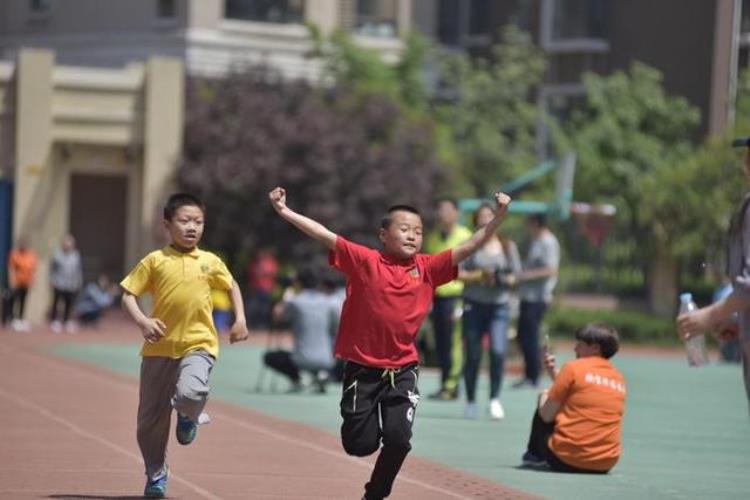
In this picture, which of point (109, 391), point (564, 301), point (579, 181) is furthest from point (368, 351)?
point (579, 181)

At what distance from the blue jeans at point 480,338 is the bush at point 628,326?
735 inches

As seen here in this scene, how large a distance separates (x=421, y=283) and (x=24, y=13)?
129 feet

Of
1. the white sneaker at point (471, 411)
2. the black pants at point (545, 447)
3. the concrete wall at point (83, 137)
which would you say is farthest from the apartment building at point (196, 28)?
the black pants at point (545, 447)

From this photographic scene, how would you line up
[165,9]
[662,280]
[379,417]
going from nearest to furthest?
[379,417] → [662,280] → [165,9]

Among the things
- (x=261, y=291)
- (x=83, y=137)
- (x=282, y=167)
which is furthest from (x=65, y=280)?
(x=282, y=167)

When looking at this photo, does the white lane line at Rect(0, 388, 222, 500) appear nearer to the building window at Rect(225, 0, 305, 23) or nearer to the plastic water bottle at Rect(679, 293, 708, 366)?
the plastic water bottle at Rect(679, 293, 708, 366)

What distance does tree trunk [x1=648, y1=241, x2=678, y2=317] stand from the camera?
42375mm

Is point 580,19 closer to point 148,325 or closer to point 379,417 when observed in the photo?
point 148,325

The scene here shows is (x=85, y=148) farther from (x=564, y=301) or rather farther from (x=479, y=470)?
(x=479, y=470)

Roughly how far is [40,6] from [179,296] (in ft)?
126

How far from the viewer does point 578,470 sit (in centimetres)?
1336

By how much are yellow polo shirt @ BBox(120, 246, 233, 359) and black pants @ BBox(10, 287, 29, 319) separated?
25291mm

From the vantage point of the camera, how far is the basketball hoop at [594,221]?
38.5 meters

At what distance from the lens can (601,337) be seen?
44.0 feet
